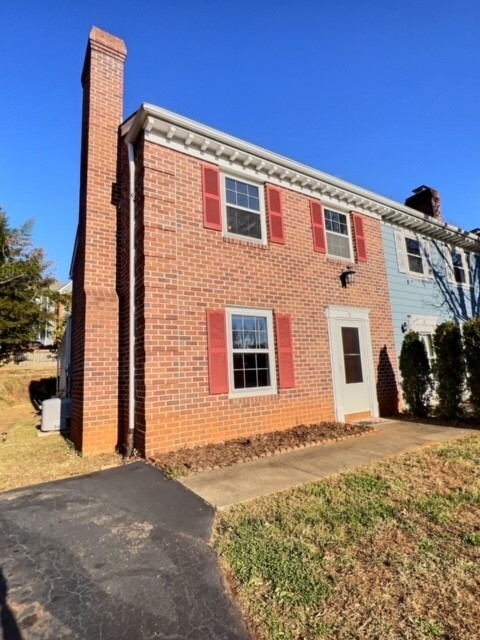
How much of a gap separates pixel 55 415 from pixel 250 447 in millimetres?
5263

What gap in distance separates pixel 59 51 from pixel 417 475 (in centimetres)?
1071

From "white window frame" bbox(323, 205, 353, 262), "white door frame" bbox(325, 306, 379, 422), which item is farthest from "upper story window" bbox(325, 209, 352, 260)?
"white door frame" bbox(325, 306, 379, 422)

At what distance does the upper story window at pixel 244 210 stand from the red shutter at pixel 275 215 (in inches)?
7.1

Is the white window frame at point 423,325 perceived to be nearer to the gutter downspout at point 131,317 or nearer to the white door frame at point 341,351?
the white door frame at point 341,351

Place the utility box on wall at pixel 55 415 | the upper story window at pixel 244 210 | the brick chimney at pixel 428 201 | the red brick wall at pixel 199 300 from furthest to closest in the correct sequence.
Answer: the brick chimney at pixel 428 201 < the utility box on wall at pixel 55 415 < the upper story window at pixel 244 210 < the red brick wall at pixel 199 300

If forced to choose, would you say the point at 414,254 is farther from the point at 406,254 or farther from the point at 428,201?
the point at 428,201

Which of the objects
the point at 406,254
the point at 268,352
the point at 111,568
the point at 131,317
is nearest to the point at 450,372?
the point at 406,254

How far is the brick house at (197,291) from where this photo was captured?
19.7 feet

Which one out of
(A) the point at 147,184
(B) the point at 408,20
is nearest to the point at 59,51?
(A) the point at 147,184

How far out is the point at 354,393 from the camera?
27.6ft

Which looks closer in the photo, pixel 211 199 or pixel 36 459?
pixel 36 459

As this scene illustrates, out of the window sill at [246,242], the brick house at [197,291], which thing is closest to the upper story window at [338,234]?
the brick house at [197,291]

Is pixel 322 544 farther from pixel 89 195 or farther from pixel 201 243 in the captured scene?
pixel 89 195

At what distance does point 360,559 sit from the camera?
2.56 m
